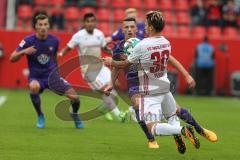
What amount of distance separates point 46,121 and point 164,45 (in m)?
5.35

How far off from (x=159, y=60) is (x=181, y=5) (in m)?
18.0

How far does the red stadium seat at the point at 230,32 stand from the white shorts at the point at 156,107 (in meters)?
16.8

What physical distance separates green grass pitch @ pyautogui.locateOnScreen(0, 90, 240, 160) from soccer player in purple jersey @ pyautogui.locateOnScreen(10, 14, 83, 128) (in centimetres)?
55

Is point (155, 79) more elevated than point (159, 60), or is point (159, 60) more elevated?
point (159, 60)

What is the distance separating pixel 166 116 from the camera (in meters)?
9.77

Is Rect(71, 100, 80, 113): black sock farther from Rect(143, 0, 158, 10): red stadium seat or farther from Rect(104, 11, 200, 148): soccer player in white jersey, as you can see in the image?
Rect(143, 0, 158, 10): red stadium seat

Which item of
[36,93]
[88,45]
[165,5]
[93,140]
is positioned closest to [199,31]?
[165,5]

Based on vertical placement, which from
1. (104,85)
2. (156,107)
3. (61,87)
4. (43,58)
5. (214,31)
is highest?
(43,58)

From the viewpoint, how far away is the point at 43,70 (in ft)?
42.0

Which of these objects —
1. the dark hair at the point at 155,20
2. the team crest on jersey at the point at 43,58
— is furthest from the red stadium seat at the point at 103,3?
the dark hair at the point at 155,20

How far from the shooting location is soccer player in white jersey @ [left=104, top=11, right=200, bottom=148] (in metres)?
9.21

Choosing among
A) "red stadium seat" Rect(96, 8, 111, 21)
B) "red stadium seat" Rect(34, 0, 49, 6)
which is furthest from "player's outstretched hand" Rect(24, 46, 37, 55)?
"red stadium seat" Rect(34, 0, 49, 6)

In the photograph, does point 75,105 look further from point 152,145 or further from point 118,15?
point 118,15

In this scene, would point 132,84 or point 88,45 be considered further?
point 88,45
